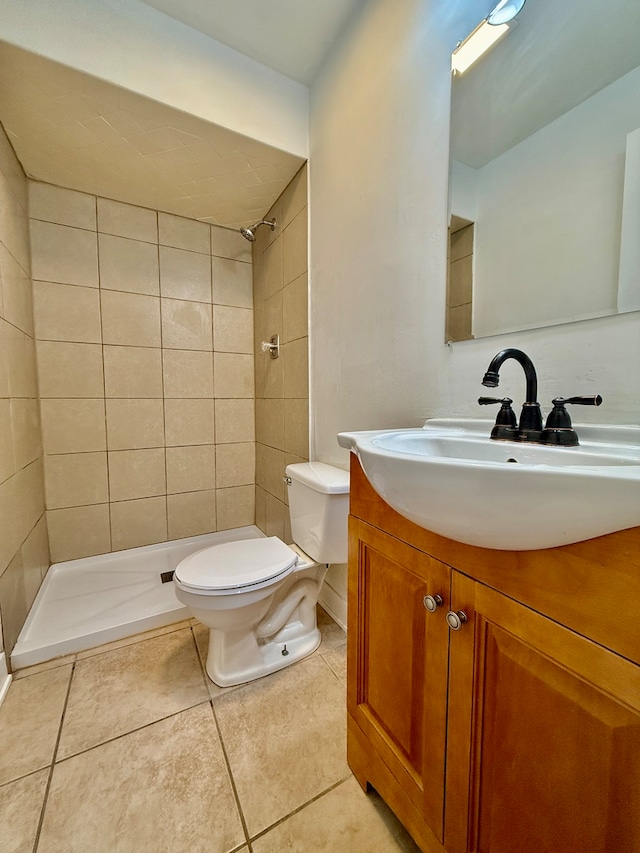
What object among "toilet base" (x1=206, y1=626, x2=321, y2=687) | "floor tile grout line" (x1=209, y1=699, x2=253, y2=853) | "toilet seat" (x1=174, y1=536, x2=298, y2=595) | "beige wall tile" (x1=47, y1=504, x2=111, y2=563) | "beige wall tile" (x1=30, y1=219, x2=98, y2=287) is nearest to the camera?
"floor tile grout line" (x1=209, y1=699, x2=253, y2=853)

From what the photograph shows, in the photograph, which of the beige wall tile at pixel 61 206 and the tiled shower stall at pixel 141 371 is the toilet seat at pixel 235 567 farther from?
the beige wall tile at pixel 61 206

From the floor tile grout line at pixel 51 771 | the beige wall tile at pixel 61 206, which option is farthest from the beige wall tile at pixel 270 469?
the beige wall tile at pixel 61 206

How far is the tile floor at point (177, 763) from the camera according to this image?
2.47 ft

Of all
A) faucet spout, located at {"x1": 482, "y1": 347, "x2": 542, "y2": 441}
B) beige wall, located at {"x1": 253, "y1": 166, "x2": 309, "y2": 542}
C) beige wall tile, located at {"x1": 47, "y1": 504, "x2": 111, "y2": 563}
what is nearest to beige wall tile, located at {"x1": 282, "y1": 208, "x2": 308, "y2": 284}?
beige wall, located at {"x1": 253, "y1": 166, "x2": 309, "y2": 542}

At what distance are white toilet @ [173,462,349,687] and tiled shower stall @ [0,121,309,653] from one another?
1.56 feet

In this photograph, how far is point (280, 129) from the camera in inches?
57.9

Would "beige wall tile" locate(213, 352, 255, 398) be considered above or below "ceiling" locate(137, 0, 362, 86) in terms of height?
below

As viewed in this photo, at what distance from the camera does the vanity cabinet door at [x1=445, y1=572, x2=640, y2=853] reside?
36cm

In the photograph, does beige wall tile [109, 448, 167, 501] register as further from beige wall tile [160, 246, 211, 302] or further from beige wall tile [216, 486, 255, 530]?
beige wall tile [160, 246, 211, 302]

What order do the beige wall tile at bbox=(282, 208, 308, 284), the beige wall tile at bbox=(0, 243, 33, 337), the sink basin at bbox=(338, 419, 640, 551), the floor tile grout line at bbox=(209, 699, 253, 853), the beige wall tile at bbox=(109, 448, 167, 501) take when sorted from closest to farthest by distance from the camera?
1. the sink basin at bbox=(338, 419, 640, 551)
2. the floor tile grout line at bbox=(209, 699, 253, 853)
3. the beige wall tile at bbox=(0, 243, 33, 337)
4. the beige wall tile at bbox=(282, 208, 308, 284)
5. the beige wall tile at bbox=(109, 448, 167, 501)

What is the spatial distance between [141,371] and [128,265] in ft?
1.96

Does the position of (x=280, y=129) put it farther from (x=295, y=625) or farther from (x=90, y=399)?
(x=295, y=625)

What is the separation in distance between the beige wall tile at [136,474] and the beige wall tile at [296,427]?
0.85 meters

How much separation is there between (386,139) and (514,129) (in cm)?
46
